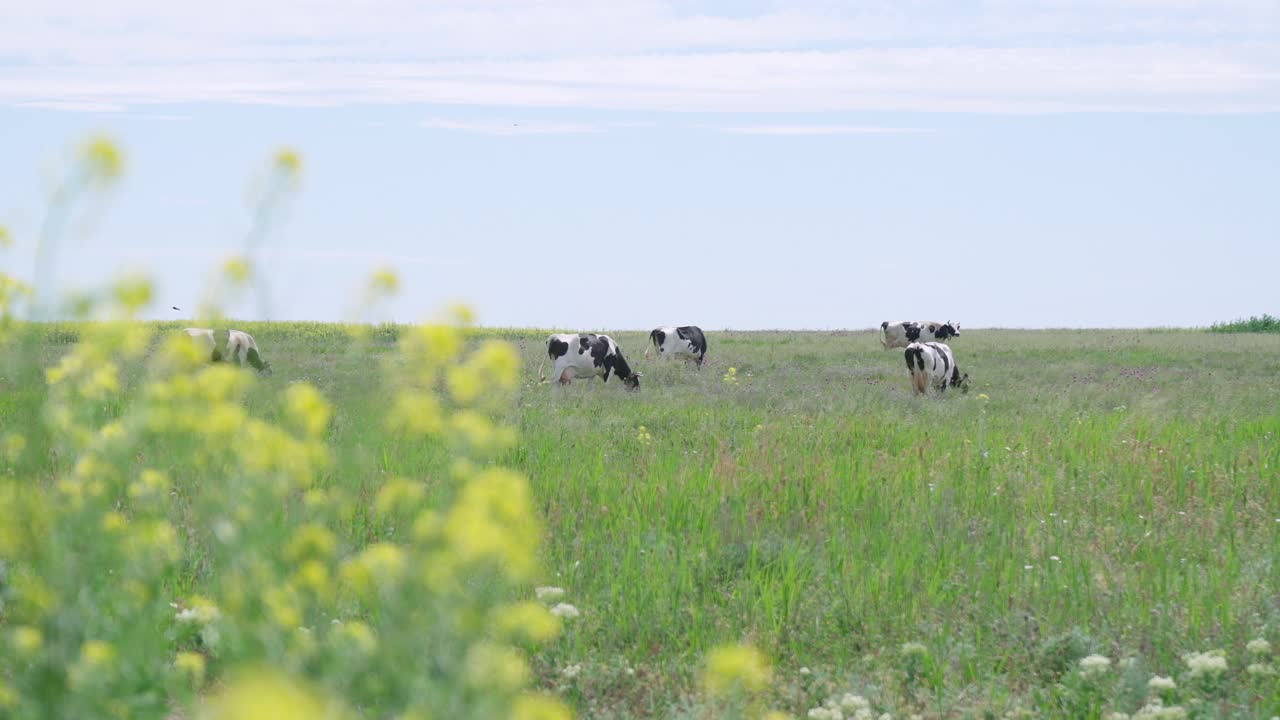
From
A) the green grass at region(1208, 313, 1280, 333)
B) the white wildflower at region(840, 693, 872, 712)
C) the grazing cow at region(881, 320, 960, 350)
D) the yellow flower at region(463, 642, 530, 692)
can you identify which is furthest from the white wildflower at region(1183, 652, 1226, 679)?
the green grass at region(1208, 313, 1280, 333)

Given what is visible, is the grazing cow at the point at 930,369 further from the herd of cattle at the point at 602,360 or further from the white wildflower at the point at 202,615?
the white wildflower at the point at 202,615

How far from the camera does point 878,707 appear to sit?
5.22 metres

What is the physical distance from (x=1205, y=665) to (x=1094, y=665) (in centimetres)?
46

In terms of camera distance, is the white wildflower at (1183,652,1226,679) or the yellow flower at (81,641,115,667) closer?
the yellow flower at (81,641,115,667)

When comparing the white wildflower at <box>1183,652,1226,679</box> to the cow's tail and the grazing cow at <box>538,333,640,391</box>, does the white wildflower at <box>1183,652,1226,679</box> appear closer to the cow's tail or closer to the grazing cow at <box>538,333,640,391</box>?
the cow's tail

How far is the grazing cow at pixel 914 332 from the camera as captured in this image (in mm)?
37562

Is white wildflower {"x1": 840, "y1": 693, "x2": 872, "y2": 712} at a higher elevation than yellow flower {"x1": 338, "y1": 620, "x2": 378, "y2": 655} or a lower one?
lower

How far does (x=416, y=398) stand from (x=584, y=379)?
2032cm

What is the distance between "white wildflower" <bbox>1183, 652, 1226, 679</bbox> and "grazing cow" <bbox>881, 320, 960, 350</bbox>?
3192cm

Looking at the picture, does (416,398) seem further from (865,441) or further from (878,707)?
(865,441)

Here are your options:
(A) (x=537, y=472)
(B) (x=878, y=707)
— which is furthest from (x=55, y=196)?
(A) (x=537, y=472)

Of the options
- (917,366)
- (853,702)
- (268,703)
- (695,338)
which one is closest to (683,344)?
(695,338)

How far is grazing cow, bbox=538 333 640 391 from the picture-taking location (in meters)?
21.5

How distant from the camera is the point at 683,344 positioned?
27844 mm
